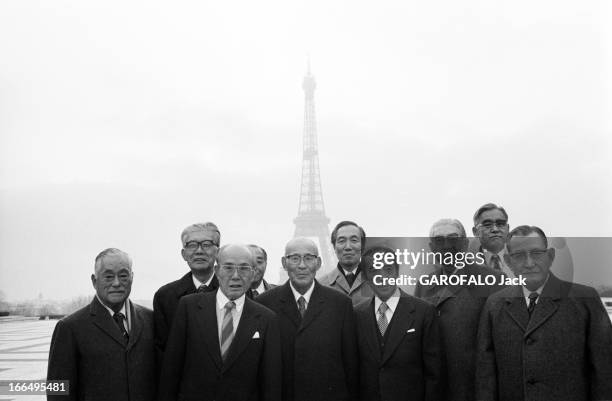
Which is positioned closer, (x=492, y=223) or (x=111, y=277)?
(x=111, y=277)

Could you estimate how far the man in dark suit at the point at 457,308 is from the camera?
317 centimetres

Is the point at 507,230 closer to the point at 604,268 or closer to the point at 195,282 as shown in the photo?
the point at 604,268

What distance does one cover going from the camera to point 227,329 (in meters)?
3.04

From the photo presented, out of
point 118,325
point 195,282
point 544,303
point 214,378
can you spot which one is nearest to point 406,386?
point 544,303

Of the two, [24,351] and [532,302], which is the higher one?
[532,302]

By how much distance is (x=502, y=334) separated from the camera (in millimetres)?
2930

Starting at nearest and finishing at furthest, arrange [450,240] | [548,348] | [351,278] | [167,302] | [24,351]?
[548,348], [167,302], [450,240], [351,278], [24,351]

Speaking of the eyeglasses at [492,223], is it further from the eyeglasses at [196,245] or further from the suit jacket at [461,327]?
the eyeglasses at [196,245]

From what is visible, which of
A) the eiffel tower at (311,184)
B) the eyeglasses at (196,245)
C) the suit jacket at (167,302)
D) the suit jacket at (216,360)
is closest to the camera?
the suit jacket at (216,360)

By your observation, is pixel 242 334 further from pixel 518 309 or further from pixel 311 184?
pixel 311 184

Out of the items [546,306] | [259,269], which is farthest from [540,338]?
[259,269]

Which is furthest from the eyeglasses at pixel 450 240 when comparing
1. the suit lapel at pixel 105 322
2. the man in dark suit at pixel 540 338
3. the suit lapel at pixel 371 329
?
the suit lapel at pixel 105 322

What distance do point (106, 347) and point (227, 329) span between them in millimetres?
659

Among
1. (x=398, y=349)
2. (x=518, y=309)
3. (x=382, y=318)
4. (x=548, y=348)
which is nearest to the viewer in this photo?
(x=548, y=348)
